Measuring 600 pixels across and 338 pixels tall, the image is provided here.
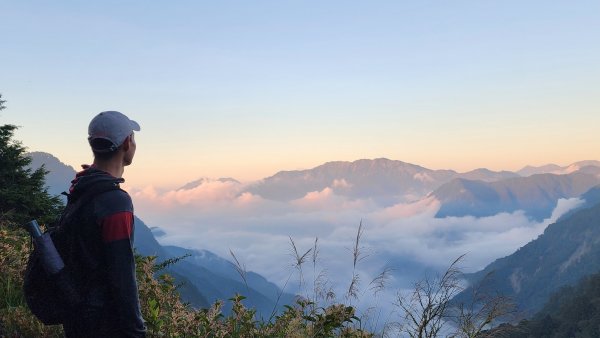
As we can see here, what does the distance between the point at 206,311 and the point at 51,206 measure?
625 inches

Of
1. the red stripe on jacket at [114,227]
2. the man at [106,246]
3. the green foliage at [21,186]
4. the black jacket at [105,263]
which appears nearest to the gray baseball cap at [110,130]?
the man at [106,246]

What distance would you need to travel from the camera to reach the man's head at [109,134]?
10.4 ft

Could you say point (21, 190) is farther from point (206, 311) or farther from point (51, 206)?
point (206, 311)

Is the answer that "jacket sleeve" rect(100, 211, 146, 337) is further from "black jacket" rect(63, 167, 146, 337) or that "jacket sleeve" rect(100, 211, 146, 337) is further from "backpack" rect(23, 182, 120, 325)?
"backpack" rect(23, 182, 120, 325)

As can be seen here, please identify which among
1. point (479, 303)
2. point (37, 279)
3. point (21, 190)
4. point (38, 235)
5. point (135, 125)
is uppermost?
point (21, 190)

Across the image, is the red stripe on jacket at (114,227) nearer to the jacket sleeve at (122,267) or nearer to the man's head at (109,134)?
the jacket sleeve at (122,267)

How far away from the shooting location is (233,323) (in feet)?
15.9

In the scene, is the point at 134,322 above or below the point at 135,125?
below

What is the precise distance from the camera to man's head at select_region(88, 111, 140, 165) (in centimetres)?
318

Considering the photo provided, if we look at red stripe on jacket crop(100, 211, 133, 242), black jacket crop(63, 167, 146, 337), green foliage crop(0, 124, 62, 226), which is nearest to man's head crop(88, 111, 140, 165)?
black jacket crop(63, 167, 146, 337)

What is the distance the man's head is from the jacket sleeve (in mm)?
450

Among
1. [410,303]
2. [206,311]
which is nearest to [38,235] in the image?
[206,311]

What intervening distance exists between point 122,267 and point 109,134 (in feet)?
2.78

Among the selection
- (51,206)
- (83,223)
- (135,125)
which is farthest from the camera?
(51,206)
